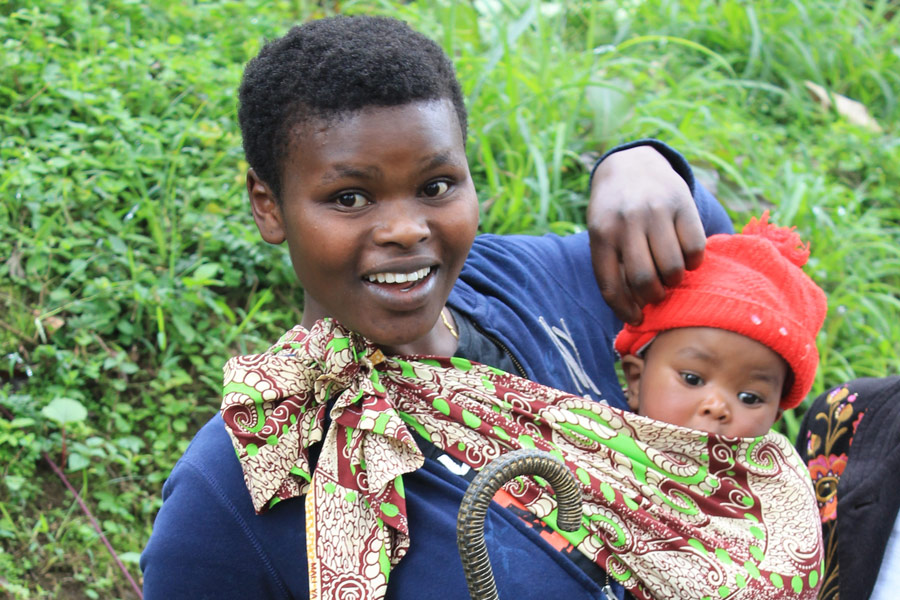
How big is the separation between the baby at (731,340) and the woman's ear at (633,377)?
0.04 meters

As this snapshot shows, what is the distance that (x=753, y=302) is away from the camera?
1.87 m

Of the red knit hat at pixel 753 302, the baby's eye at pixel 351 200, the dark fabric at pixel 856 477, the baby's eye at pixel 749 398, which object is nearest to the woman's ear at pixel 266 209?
the baby's eye at pixel 351 200

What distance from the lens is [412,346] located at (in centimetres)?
172

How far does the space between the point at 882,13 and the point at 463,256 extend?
14.0ft

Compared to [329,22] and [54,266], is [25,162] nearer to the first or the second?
[54,266]

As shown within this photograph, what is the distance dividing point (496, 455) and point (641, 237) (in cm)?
58

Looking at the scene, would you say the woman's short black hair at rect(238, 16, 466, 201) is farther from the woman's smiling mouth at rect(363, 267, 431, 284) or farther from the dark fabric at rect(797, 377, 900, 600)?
the dark fabric at rect(797, 377, 900, 600)

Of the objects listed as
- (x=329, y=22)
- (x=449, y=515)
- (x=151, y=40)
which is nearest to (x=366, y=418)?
(x=449, y=515)

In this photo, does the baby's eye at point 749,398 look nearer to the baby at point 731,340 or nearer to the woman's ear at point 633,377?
the baby at point 731,340

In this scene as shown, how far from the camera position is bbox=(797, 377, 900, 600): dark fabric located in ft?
6.27

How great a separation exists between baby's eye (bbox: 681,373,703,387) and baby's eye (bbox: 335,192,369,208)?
2.73ft

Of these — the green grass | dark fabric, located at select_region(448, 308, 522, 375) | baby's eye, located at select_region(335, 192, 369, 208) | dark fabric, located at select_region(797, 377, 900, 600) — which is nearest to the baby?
dark fabric, located at select_region(797, 377, 900, 600)

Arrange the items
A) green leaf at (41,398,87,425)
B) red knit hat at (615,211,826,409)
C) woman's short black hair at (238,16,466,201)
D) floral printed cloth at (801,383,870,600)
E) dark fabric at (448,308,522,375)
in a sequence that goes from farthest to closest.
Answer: green leaf at (41,398,87,425) < floral printed cloth at (801,383,870,600) < red knit hat at (615,211,826,409) < dark fabric at (448,308,522,375) < woman's short black hair at (238,16,466,201)

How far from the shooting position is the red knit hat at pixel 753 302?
1870mm
